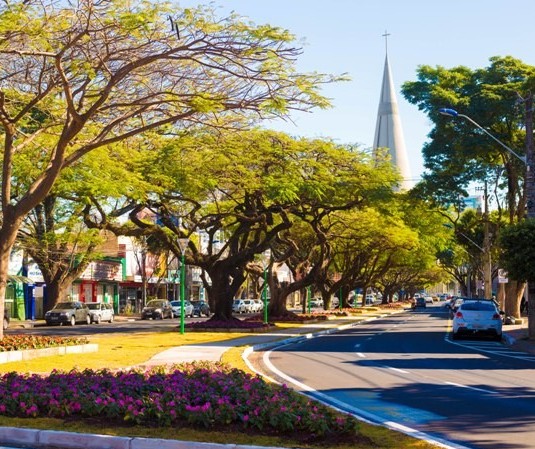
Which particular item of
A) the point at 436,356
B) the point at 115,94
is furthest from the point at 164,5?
the point at 436,356

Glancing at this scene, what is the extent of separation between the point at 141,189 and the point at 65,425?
20264mm

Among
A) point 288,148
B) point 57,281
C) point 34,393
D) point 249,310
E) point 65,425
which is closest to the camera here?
point 65,425

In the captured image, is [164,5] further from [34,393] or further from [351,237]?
[351,237]

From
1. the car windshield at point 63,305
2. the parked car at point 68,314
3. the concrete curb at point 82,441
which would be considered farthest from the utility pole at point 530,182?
the car windshield at point 63,305

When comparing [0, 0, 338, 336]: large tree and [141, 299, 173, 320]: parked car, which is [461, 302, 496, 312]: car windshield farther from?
[141, 299, 173, 320]: parked car

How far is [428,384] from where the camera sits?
15109 mm

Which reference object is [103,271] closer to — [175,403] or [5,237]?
[5,237]

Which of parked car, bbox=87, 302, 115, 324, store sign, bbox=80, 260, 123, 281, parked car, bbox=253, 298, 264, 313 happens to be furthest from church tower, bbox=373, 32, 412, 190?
parked car, bbox=87, 302, 115, 324

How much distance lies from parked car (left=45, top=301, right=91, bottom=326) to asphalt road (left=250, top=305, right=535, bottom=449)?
24.9 metres

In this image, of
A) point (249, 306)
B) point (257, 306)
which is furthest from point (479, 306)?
point (257, 306)

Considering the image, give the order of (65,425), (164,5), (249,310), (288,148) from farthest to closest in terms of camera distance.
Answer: (249,310), (288,148), (164,5), (65,425)

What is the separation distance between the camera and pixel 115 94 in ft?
64.5

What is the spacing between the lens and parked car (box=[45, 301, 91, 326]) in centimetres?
4751

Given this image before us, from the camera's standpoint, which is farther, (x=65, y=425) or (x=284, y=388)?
(x=284, y=388)
